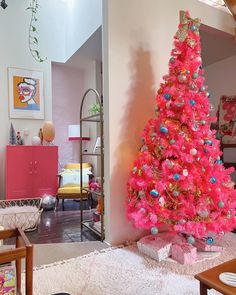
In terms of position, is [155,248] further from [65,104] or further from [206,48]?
[65,104]

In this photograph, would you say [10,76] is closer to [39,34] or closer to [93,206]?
[39,34]

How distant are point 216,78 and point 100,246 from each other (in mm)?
3930

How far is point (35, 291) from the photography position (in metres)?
1.78

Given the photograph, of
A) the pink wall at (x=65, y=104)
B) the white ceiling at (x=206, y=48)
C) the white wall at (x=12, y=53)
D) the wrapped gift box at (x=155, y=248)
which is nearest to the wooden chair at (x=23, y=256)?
the wrapped gift box at (x=155, y=248)

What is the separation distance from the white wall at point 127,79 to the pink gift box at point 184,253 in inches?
24.2

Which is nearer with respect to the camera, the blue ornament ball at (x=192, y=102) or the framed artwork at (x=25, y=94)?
the blue ornament ball at (x=192, y=102)

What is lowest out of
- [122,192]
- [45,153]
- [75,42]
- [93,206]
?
[93,206]

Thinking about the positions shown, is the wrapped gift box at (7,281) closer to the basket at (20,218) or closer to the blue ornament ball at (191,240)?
the blue ornament ball at (191,240)

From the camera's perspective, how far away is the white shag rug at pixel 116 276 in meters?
1.79

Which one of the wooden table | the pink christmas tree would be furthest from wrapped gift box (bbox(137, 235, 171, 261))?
the wooden table

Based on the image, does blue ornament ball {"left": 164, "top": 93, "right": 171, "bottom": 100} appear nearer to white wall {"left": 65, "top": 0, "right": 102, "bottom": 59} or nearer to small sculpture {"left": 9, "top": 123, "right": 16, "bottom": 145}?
white wall {"left": 65, "top": 0, "right": 102, "bottom": 59}

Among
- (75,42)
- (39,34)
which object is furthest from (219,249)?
(39,34)

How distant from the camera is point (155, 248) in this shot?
2281 millimetres

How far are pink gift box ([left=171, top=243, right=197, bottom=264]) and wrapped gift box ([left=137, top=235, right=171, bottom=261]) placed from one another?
0.06 meters
